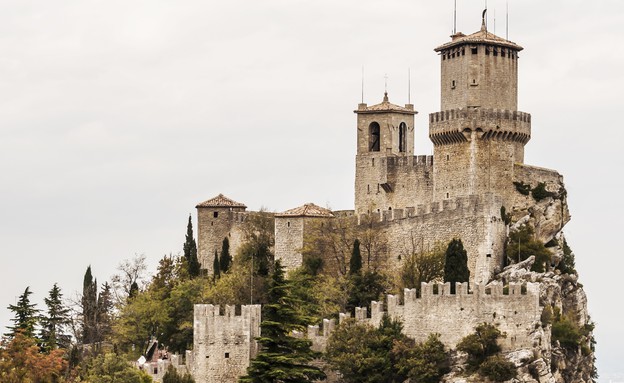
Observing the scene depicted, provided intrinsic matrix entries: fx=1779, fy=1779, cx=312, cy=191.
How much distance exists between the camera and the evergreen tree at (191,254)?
103875 millimetres

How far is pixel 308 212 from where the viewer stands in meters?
98.6

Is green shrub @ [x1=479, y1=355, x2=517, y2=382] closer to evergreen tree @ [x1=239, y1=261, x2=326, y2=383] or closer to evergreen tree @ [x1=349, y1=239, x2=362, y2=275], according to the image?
evergreen tree @ [x1=239, y1=261, x2=326, y2=383]

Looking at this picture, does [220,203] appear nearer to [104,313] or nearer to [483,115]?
[104,313]

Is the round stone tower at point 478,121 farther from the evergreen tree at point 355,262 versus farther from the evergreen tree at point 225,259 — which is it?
the evergreen tree at point 225,259

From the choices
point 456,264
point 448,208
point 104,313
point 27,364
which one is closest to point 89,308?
point 104,313

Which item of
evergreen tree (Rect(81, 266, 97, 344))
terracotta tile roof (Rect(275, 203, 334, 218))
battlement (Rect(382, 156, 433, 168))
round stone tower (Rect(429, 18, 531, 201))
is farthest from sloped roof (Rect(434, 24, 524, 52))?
evergreen tree (Rect(81, 266, 97, 344))

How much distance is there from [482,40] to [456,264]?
13.9 m

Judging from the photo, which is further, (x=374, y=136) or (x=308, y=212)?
(x=374, y=136)

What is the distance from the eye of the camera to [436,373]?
270 feet

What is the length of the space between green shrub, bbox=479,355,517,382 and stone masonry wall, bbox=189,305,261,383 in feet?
37.2

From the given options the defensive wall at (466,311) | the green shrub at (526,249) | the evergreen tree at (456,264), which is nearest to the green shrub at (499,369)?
the defensive wall at (466,311)

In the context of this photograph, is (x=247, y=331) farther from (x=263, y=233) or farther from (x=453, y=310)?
(x=263, y=233)

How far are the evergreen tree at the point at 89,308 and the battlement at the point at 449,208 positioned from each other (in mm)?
18725

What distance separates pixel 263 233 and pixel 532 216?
16895 millimetres
